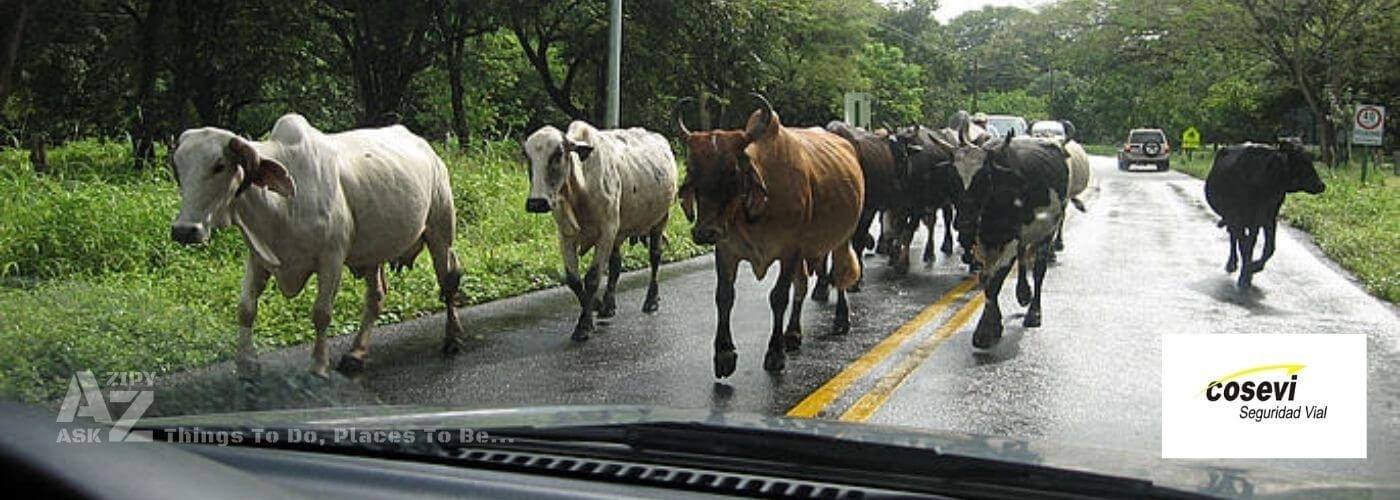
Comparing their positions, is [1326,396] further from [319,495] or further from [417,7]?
[417,7]

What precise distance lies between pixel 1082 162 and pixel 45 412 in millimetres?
15276

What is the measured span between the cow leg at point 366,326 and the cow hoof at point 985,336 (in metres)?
3.95

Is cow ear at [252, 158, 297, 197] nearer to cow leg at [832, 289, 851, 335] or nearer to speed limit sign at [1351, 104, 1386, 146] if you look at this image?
cow leg at [832, 289, 851, 335]

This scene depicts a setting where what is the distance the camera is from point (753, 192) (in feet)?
26.2

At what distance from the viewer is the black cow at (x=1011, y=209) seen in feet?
33.0

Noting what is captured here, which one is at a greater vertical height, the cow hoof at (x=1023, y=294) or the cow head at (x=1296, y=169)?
the cow head at (x=1296, y=169)

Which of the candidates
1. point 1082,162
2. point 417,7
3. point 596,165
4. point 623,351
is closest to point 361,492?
point 623,351

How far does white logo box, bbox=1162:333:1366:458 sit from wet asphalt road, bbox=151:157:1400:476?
0.18 m

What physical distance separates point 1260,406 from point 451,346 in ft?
19.6

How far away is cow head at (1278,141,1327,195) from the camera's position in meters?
14.1

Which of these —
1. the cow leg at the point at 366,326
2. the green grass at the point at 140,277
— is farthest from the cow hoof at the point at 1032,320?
the cow leg at the point at 366,326

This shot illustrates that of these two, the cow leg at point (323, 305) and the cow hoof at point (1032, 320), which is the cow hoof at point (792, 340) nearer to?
the cow hoof at point (1032, 320)

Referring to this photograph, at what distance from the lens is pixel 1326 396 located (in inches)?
166

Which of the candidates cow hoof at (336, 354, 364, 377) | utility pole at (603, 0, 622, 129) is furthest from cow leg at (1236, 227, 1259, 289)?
cow hoof at (336, 354, 364, 377)
